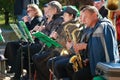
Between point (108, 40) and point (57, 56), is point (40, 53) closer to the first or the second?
point (57, 56)

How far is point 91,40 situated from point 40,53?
216cm

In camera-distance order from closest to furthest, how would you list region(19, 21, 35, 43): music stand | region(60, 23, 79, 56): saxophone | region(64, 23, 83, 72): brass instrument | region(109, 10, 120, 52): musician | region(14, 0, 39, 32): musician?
1. region(64, 23, 83, 72): brass instrument
2. region(109, 10, 120, 52): musician
3. region(60, 23, 79, 56): saxophone
4. region(19, 21, 35, 43): music stand
5. region(14, 0, 39, 32): musician

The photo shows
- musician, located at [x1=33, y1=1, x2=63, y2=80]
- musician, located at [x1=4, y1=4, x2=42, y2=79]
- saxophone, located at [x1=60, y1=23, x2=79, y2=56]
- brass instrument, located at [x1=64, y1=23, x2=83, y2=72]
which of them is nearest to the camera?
brass instrument, located at [x1=64, y1=23, x2=83, y2=72]

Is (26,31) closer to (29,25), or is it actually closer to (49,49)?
(49,49)

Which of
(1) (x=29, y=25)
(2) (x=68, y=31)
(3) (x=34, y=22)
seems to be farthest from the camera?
(1) (x=29, y=25)

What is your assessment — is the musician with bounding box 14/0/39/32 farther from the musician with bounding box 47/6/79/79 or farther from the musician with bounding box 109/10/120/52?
the musician with bounding box 109/10/120/52

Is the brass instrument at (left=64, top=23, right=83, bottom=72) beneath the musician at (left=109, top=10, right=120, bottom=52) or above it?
beneath

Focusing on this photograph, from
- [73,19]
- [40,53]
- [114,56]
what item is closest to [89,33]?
[114,56]

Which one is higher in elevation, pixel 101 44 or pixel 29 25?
pixel 101 44

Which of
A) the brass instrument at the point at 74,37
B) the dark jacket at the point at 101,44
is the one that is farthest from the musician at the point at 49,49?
the dark jacket at the point at 101,44

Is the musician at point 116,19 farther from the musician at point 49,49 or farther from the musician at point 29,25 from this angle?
the musician at point 29,25

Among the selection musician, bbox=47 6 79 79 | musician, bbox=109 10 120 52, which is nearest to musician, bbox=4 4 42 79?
musician, bbox=47 6 79 79

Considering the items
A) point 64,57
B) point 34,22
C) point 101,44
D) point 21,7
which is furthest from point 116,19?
point 21,7

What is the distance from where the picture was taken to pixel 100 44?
5543 millimetres
